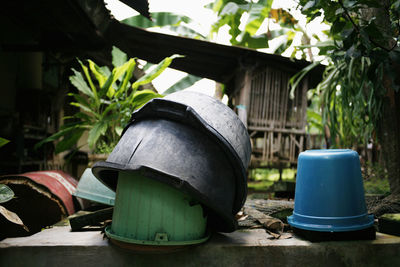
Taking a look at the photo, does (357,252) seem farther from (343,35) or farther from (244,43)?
(244,43)

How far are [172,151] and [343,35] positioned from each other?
1.56 metres

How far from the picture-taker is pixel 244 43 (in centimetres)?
719

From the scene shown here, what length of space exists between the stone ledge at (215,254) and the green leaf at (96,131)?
1.82 meters

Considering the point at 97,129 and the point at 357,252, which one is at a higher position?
the point at 97,129

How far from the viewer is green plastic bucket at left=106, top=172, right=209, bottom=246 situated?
55.4 inches

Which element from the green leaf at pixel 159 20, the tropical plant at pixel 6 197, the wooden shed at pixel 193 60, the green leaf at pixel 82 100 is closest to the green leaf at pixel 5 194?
the tropical plant at pixel 6 197

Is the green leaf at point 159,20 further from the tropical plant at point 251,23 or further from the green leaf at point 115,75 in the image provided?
the green leaf at point 115,75

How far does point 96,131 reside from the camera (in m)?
3.44

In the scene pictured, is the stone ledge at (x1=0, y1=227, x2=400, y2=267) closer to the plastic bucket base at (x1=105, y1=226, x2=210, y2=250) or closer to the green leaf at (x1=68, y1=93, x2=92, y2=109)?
the plastic bucket base at (x1=105, y1=226, x2=210, y2=250)

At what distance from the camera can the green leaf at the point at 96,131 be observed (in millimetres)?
3345

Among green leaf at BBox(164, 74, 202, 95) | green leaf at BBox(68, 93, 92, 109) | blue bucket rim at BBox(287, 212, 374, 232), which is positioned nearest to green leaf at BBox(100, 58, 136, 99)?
green leaf at BBox(68, 93, 92, 109)

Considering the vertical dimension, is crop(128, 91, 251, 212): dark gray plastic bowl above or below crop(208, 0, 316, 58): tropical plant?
below

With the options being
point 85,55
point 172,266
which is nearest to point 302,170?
point 172,266

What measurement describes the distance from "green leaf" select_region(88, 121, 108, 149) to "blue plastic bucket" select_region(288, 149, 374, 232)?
2.53 m
